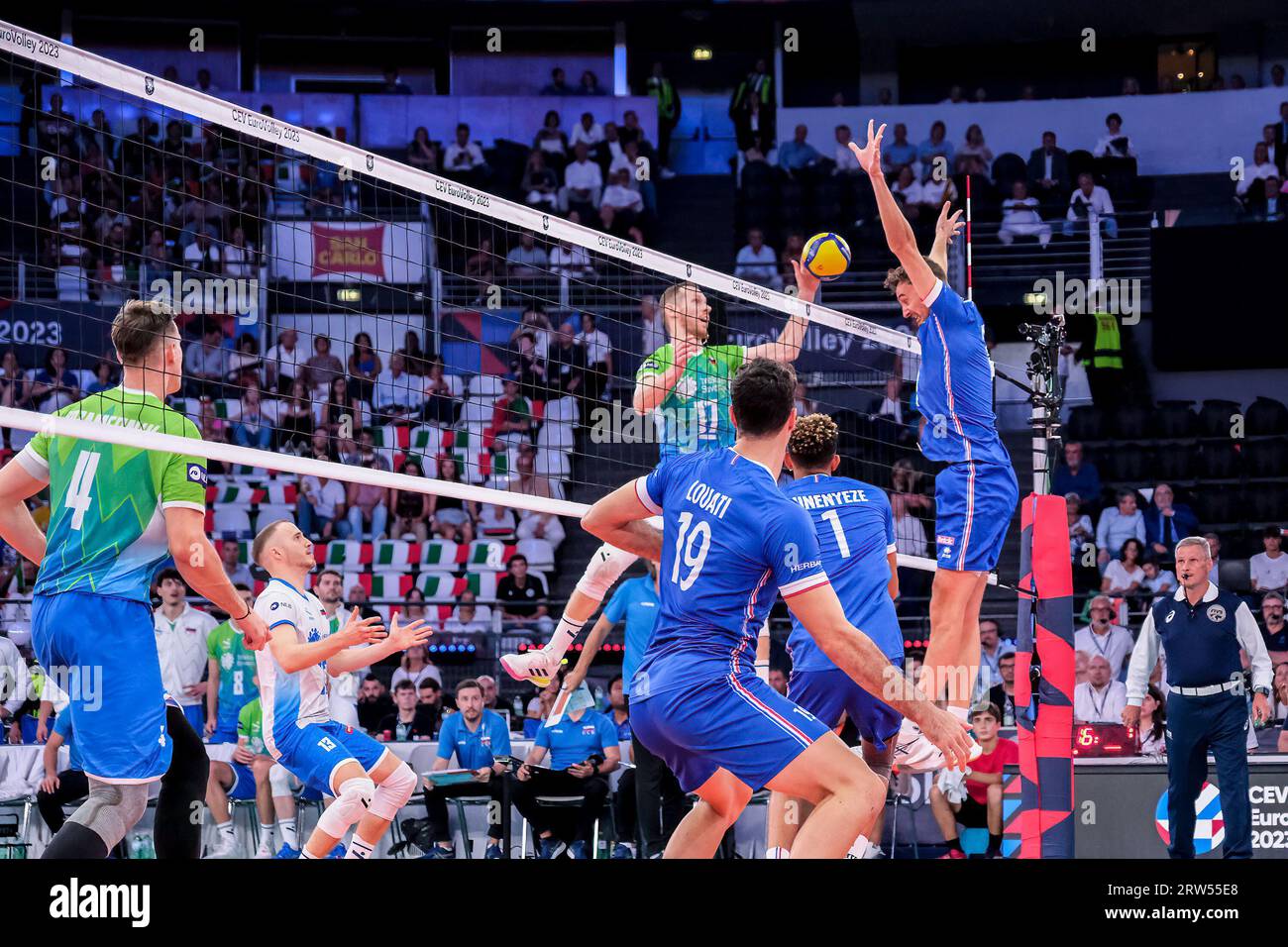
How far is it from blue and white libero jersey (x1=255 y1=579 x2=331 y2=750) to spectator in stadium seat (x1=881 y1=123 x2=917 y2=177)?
1410 cm

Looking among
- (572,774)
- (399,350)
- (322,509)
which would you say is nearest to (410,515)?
(322,509)

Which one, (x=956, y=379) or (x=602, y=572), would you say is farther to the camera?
(x=956, y=379)

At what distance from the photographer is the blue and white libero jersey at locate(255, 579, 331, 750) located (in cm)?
729

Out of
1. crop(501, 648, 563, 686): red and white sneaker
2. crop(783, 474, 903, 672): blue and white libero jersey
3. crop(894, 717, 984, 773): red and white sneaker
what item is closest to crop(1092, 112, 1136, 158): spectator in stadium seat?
crop(894, 717, 984, 773): red and white sneaker

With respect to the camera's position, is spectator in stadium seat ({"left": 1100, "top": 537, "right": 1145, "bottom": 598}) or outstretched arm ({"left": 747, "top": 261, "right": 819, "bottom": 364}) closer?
outstretched arm ({"left": 747, "top": 261, "right": 819, "bottom": 364})

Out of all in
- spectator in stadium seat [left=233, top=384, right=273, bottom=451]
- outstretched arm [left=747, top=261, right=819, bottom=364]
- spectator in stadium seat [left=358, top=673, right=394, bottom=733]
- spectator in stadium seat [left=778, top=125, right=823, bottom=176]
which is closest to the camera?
outstretched arm [left=747, top=261, right=819, bottom=364]

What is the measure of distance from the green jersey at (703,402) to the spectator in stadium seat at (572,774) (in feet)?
10.0

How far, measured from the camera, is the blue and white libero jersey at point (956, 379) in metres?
7.77

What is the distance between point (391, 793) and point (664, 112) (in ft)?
54.2

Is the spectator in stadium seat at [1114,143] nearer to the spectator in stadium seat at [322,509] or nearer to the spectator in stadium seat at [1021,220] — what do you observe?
the spectator in stadium seat at [1021,220]

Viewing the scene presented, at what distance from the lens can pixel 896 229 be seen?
7414mm

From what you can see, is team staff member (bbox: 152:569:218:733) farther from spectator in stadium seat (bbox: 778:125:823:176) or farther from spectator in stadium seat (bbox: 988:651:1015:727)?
spectator in stadium seat (bbox: 778:125:823:176)

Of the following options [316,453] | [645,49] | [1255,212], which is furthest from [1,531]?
[645,49]

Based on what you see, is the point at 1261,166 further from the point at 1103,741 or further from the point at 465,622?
the point at 465,622
